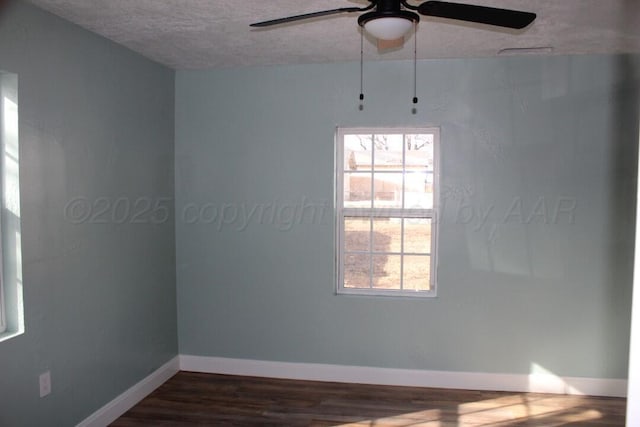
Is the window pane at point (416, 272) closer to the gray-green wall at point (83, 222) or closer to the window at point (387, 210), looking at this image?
the window at point (387, 210)

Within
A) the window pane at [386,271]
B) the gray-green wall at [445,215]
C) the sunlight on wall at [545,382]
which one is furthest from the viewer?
the window pane at [386,271]

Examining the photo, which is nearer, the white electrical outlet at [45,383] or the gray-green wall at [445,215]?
the white electrical outlet at [45,383]

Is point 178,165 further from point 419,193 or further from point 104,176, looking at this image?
point 419,193

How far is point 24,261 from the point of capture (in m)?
2.56

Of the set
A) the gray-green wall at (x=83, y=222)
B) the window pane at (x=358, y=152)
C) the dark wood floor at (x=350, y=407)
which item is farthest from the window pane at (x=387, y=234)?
the gray-green wall at (x=83, y=222)

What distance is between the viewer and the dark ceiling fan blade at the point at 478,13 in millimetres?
1834

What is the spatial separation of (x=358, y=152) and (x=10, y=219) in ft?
8.04

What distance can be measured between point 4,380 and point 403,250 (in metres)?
2.77

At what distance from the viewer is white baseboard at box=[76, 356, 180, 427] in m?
3.15

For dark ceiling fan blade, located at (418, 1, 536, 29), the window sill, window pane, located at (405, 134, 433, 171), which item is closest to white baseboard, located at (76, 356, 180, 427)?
the window sill

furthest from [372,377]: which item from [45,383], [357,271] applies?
[45,383]

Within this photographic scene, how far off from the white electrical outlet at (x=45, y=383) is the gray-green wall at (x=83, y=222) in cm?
3

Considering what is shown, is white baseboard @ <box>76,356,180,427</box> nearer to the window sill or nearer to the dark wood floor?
the dark wood floor

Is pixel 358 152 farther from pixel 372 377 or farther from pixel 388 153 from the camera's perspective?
pixel 372 377
